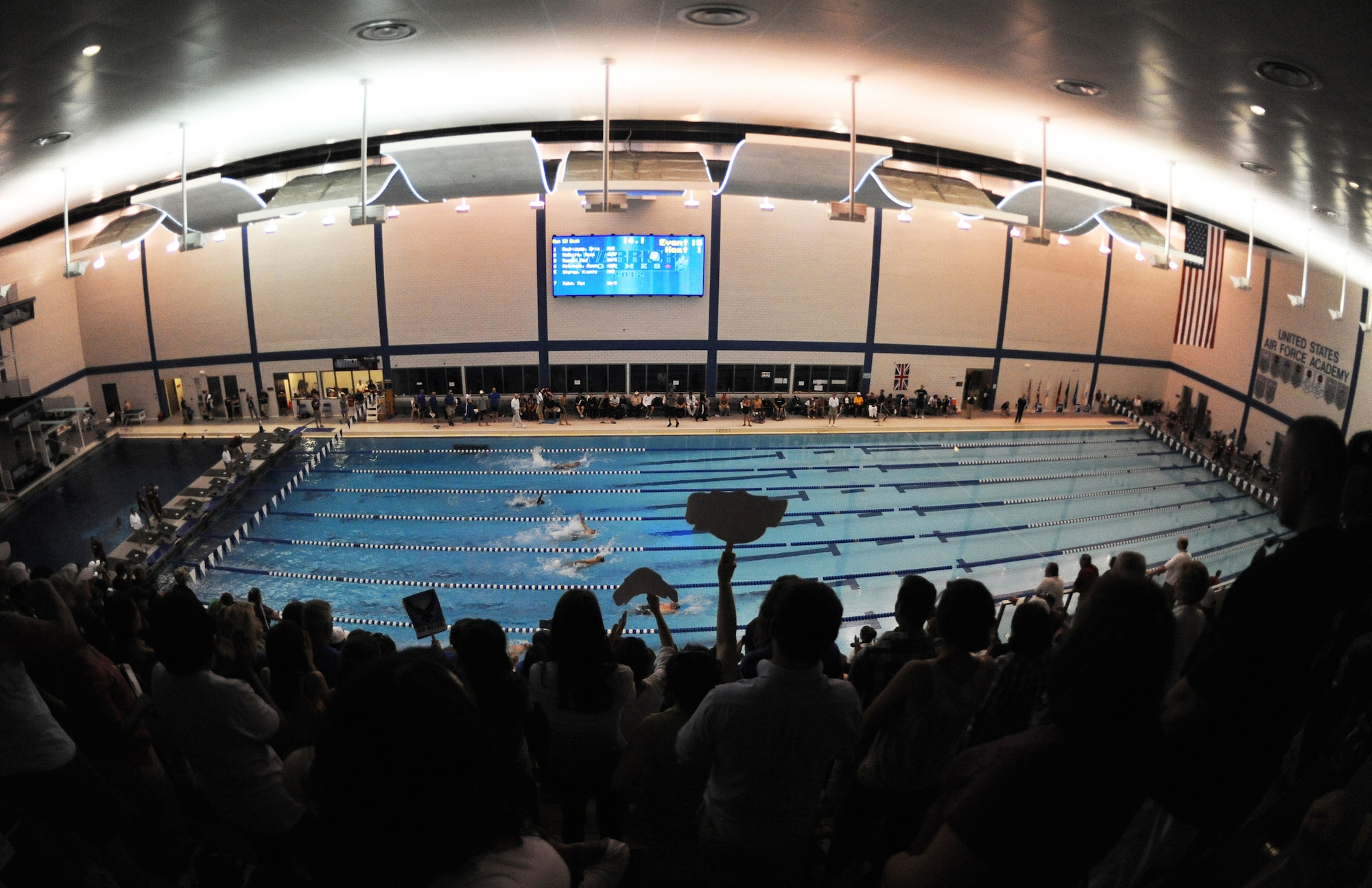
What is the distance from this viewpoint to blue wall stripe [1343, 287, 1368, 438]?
48.0 feet

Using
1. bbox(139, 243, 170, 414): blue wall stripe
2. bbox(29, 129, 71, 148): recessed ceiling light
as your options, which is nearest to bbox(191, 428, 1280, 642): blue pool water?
bbox(29, 129, 71, 148): recessed ceiling light

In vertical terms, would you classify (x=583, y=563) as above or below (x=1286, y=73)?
below

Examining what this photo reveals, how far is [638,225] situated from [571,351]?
3.91m

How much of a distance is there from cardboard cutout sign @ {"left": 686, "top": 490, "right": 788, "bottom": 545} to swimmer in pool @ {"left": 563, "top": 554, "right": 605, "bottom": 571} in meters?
8.13

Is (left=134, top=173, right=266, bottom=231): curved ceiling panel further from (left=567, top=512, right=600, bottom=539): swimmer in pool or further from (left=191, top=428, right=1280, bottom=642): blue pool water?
(left=567, top=512, right=600, bottom=539): swimmer in pool

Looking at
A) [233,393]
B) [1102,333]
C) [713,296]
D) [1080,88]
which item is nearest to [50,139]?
[1080,88]

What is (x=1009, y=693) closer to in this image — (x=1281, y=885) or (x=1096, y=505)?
(x=1281, y=885)

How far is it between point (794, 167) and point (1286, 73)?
7.41 meters

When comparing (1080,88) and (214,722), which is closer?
(214,722)

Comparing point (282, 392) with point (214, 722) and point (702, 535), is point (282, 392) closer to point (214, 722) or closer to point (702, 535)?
point (702, 535)

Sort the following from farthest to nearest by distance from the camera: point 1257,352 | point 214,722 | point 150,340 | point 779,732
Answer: point 150,340, point 1257,352, point 214,722, point 779,732

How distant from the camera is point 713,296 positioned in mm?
19859

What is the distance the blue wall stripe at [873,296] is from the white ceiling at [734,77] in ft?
33.0

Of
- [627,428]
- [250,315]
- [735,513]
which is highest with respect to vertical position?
[250,315]
